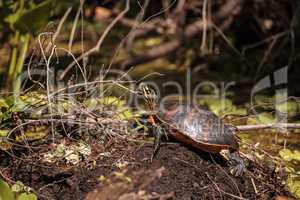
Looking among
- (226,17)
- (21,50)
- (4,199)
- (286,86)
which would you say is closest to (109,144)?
(4,199)

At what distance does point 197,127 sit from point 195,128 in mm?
23

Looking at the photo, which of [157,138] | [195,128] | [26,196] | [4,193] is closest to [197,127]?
[195,128]

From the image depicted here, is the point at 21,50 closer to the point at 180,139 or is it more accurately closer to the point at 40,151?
the point at 40,151

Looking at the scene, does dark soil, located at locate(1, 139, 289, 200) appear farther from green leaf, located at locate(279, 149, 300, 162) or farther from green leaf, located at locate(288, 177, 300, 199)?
green leaf, located at locate(279, 149, 300, 162)

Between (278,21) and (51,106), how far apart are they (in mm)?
2839

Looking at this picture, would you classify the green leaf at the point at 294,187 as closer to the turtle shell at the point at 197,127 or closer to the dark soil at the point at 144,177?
the dark soil at the point at 144,177

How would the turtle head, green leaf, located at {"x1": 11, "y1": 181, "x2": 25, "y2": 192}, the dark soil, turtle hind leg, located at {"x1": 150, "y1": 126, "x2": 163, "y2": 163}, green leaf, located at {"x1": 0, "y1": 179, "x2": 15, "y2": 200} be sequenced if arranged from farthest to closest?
the turtle head
turtle hind leg, located at {"x1": 150, "y1": 126, "x2": 163, "y2": 163}
green leaf, located at {"x1": 11, "y1": 181, "x2": 25, "y2": 192}
the dark soil
green leaf, located at {"x1": 0, "y1": 179, "x2": 15, "y2": 200}

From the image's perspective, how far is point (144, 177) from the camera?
2137 millimetres

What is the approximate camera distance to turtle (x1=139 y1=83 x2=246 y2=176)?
2484mm

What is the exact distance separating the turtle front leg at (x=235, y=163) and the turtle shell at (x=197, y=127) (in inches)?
1.2

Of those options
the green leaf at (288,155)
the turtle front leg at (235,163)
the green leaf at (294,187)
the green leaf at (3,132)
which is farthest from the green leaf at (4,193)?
the green leaf at (288,155)

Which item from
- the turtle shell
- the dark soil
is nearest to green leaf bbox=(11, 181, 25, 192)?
the dark soil

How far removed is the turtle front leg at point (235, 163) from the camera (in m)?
2.44

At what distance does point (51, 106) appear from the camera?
2607 millimetres
